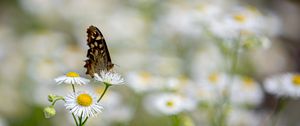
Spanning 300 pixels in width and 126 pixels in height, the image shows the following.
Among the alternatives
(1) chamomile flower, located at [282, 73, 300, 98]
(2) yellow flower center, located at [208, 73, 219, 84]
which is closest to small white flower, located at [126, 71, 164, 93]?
(2) yellow flower center, located at [208, 73, 219, 84]

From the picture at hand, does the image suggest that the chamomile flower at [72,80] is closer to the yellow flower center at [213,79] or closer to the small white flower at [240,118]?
the yellow flower center at [213,79]

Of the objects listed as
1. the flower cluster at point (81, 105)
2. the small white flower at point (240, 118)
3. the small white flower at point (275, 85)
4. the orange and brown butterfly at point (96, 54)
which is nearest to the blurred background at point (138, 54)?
the small white flower at point (240, 118)

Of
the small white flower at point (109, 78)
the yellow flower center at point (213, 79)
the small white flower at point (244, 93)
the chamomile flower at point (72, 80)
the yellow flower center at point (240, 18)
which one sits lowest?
the small white flower at point (244, 93)

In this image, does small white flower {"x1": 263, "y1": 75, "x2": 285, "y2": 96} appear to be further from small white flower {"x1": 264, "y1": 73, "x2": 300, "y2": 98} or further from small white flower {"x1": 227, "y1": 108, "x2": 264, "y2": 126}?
small white flower {"x1": 227, "y1": 108, "x2": 264, "y2": 126}

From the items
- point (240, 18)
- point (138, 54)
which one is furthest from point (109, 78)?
point (138, 54)

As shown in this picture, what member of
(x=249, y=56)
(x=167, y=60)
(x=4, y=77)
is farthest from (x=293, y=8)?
(x=4, y=77)

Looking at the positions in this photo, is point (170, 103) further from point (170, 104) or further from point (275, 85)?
point (275, 85)

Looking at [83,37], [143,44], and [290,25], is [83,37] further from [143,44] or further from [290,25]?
[290,25]
